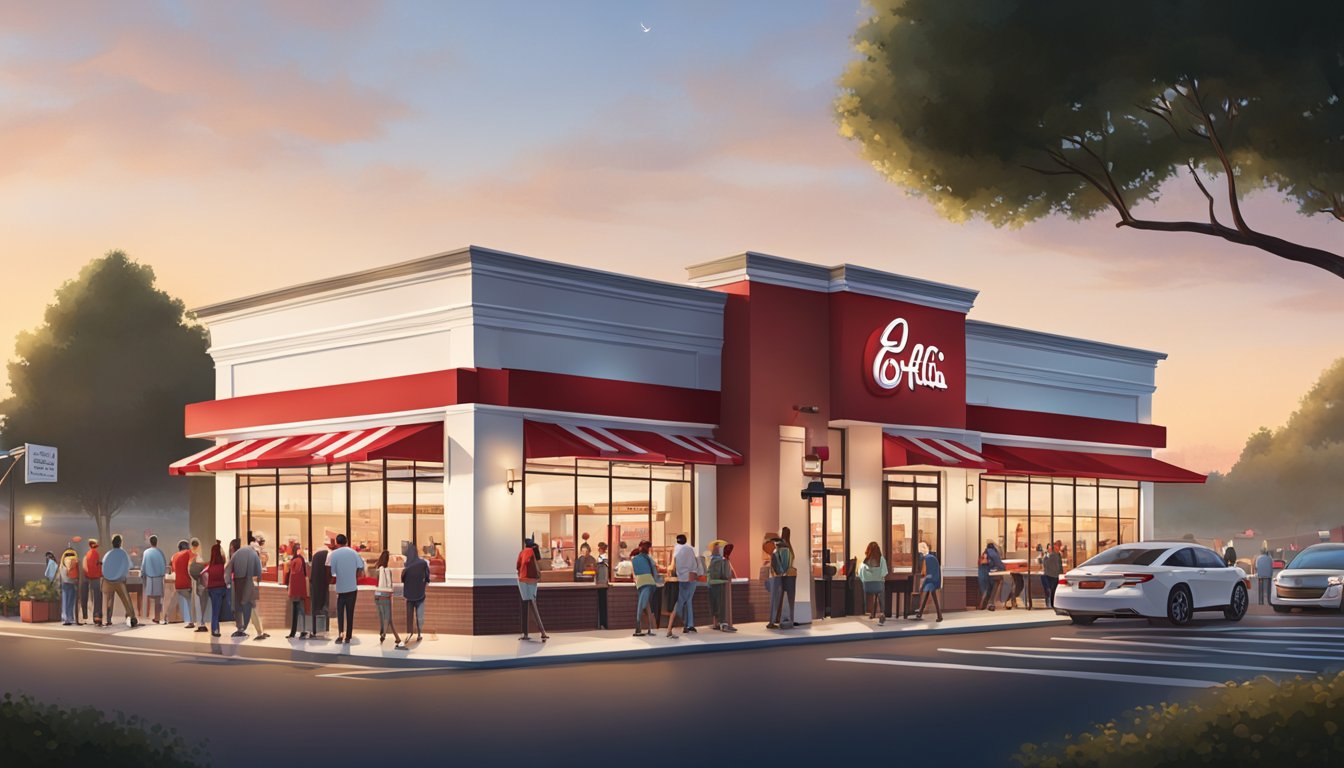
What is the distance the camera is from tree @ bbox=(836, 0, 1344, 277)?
15.3 meters

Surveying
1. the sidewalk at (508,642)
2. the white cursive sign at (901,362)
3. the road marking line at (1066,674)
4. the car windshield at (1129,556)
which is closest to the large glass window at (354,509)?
the sidewalk at (508,642)

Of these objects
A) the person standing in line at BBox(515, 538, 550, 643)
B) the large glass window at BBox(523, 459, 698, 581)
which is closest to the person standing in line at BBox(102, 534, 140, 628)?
the large glass window at BBox(523, 459, 698, 581)

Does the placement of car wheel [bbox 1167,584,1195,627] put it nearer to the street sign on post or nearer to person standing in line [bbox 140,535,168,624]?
person standing in line [bbox 140,535,168,624]

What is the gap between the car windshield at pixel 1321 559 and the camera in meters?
33.8

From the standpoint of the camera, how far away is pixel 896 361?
33625mm

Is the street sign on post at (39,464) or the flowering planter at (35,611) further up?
the street sign on post at (39,464)

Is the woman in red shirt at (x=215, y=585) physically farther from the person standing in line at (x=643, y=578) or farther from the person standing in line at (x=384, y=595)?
the person standing in line at (x=643, y=578)

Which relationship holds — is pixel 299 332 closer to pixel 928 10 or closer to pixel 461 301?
pixel 461 301

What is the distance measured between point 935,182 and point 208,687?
10.7m

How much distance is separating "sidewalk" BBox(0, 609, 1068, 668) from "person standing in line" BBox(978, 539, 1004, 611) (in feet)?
9.41

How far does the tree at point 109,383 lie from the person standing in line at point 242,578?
133ft

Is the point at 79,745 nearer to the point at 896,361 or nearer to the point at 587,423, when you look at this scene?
the point at 587,423

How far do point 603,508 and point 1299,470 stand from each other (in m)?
127

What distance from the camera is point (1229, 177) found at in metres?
17.4
